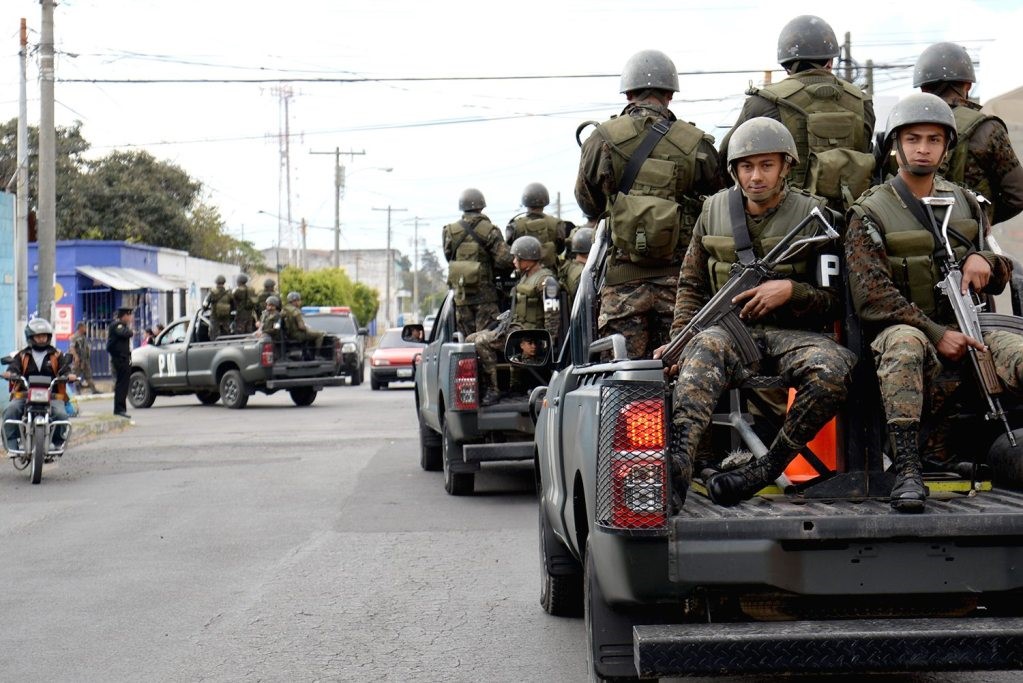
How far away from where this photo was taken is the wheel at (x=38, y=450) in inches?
569

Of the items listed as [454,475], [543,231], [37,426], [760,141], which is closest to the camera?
[760,141]

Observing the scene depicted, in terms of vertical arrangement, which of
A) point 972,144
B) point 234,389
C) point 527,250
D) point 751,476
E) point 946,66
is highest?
point 946,66

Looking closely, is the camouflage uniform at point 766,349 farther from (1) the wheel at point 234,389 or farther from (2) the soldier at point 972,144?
(1) the wheel at point 234,389

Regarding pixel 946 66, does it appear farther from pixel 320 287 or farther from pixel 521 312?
pixel 320 287

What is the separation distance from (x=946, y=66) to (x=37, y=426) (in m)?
10.0

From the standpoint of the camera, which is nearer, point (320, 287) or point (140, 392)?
point (140, 392)

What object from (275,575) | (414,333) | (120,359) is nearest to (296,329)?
(120,359)

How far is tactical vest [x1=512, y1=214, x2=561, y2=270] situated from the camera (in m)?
13.9

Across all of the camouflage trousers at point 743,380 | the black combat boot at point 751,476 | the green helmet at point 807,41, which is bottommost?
the black combat boot at point 751,476

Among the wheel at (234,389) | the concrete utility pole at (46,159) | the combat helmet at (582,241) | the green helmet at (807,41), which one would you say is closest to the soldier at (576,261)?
the combat helmet at (582,241)

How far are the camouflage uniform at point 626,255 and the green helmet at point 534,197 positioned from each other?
6182 mm

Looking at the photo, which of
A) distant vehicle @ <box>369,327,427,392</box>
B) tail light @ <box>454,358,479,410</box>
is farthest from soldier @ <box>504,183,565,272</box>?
distant vehicle @ <box>369,327,427,392</box>

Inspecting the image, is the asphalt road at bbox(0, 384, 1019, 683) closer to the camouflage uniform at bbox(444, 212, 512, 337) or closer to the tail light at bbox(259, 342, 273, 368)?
the camouflage uniform at bbox(444, 212, 512, 337)

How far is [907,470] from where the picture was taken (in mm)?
4938
